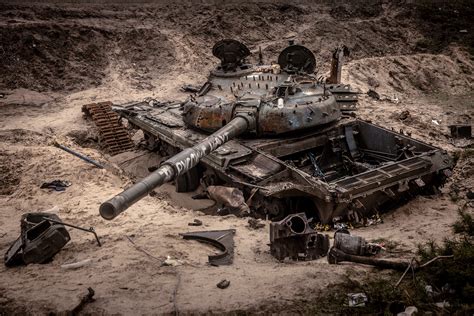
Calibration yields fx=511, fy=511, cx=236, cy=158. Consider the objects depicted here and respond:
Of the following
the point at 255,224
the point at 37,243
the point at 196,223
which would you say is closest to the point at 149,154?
the point at 196,223

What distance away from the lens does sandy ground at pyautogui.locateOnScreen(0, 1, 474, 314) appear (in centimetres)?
649

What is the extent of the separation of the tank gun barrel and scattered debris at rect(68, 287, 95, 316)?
92 centimetres

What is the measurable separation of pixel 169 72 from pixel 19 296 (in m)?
14.4

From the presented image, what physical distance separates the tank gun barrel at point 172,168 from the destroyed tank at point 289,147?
24 millimetres

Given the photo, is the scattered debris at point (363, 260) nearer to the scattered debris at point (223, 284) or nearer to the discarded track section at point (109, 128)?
the scattered debris at point (223, 284)

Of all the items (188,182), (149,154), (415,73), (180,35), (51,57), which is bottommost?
(149,154)

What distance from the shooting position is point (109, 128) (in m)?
14.7

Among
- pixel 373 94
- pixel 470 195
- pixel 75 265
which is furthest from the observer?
pixel 373 94

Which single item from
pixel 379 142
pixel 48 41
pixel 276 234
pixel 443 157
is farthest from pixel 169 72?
pixel 276 234

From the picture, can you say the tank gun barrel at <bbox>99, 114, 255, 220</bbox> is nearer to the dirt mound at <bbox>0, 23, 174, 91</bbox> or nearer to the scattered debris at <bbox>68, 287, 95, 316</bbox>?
the scattered debris at <bbox>68, 287, 95, 316</bbox>

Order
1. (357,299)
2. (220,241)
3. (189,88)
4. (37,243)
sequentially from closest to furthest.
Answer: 1. (357,299)
2. (37,243)
3. (220,241)
4. (189,88)

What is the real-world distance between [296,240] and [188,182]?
4105 mm

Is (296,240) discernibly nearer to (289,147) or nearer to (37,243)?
(289,147)

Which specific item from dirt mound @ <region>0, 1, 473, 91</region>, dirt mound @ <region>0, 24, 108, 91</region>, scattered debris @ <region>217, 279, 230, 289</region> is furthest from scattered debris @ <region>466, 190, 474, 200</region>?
dirt mound @ <region>0, 24, 108, 91</region>
